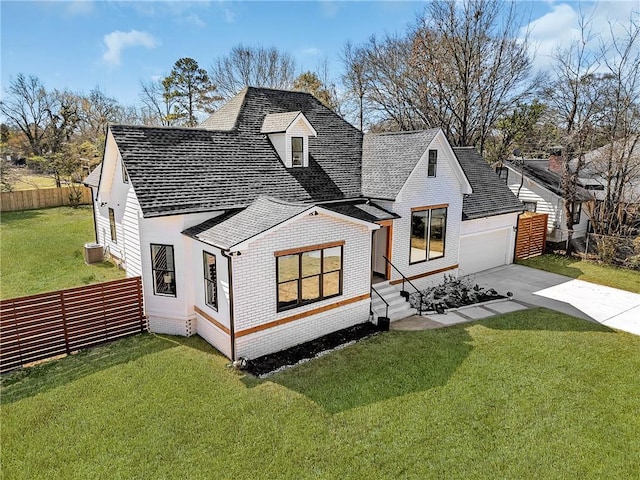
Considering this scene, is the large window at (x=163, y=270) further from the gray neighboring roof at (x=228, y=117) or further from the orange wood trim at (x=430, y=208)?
the orange wood trim at (x=430, y=208)

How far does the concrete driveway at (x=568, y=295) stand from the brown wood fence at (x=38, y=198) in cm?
3721

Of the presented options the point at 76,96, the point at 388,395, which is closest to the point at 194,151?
the point at 388,395

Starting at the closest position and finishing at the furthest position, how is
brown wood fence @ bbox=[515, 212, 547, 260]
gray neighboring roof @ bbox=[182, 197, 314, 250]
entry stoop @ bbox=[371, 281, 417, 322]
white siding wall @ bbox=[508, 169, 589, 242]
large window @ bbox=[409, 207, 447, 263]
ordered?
gray neighboring roof @ bbox=[182, 197, 314, 250]
entry stoop @ bbox=[371, 281, 417, 322]
large window @ bbox=[409, 207, 447, 263]
brown wood fence @ bbox=[515, 212, 547, 260]
white siding wall @ bbox=[508, 169, 589, 242]

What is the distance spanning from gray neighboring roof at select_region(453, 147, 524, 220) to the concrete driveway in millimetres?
3174

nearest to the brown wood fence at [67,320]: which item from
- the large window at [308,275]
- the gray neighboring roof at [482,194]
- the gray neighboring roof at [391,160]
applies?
the large window at [308,275]

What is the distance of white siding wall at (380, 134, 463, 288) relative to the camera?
15.2m

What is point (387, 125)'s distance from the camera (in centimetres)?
3675

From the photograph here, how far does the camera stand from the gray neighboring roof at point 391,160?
15281 mm

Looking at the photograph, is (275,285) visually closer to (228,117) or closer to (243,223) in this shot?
(243,223)

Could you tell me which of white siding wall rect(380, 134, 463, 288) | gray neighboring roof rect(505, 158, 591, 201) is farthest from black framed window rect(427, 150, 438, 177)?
gray neighboring roof rect(505, 158, 591, 201)

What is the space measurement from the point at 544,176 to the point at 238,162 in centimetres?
2340

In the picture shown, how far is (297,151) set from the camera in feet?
52.0

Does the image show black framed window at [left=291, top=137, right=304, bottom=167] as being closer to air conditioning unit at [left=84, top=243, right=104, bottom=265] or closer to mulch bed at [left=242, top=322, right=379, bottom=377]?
mulch bed at [left=242, top=322, right=379, bottom=377]

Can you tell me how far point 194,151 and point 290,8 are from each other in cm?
927
